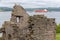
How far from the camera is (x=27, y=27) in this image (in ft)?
38.3

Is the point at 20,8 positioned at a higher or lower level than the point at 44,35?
higher

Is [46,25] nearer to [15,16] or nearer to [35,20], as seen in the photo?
[35,20]

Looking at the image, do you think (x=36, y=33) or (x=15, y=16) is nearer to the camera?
(x=36, y=33)

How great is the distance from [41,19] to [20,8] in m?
1.24

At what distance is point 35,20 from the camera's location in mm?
11289

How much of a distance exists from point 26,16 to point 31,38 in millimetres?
1055

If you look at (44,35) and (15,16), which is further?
(15,16)

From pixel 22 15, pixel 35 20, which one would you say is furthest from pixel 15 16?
pixel 35 20

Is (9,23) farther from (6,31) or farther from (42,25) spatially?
(42,25)

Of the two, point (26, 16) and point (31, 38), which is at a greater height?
point (26, 16)

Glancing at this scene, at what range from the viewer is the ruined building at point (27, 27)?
11289 mm

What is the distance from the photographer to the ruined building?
11289mm

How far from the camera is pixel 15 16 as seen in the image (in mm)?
12102

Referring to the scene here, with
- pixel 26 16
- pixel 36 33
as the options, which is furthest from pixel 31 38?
pixel 26 16
